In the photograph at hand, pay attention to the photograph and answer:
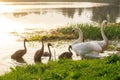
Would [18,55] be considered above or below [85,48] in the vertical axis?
below

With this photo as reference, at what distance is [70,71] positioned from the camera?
9.55 meters

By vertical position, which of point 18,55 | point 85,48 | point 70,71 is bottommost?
point 18,55

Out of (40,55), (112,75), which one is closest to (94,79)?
(112,75)

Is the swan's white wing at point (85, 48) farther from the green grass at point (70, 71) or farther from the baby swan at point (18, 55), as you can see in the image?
the baby swan at point (18, 55)

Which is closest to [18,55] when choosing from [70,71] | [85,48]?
[85,48]

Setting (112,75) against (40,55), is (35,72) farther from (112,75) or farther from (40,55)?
(40,55)

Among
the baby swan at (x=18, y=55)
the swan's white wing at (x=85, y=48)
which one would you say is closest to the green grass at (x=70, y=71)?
the swan's white wing at (x=85, y=48)

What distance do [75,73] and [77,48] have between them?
4.60 metres

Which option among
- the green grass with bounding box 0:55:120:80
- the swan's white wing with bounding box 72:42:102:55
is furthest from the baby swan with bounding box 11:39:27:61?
the green grass with bounding box 0:55:120:80

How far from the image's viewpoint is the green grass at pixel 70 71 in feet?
28.8

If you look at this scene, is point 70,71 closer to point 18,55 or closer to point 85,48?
point 85,48

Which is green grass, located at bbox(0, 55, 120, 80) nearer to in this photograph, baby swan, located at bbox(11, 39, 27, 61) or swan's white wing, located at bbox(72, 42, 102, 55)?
swan's white wing, located at bbox(72, 42, 102, 55)

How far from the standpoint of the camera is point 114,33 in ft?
71.6

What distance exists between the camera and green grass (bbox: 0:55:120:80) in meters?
8.78
